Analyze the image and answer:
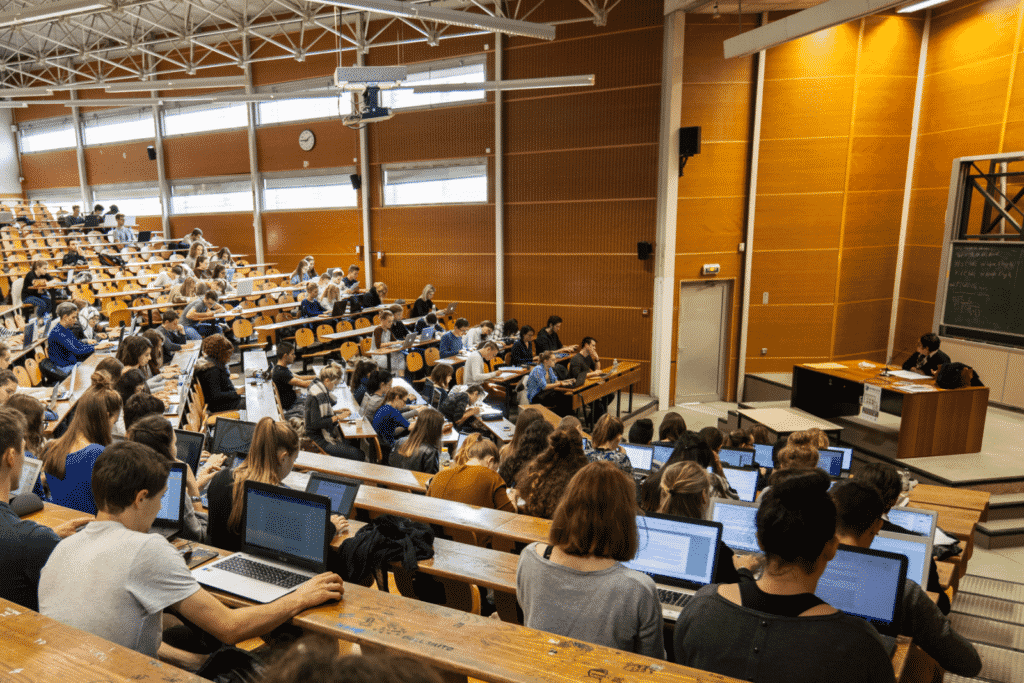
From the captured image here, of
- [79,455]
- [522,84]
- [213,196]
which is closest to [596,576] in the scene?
[79,455]

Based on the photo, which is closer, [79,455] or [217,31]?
[79,455]

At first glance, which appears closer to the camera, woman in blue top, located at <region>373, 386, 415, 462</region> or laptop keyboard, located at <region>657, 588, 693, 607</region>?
laptop keyboard, located at <region>657, 588, 693, 607</region>

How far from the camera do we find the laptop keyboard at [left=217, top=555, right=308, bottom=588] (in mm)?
2254

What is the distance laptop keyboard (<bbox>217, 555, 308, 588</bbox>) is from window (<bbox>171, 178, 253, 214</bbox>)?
1513 cm

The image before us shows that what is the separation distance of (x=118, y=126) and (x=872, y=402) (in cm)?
2015

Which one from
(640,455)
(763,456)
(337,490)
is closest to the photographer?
(337,490)

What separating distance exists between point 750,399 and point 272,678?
35.1ft

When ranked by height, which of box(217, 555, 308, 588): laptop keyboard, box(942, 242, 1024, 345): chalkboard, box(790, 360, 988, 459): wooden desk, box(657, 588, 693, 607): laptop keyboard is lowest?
box(790, 360, 988, 459): wooden desk

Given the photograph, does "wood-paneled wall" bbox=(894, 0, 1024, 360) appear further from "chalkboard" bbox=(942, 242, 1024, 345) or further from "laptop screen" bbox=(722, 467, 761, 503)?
"laptop screen" bbox=(722, 467, 761, 503)

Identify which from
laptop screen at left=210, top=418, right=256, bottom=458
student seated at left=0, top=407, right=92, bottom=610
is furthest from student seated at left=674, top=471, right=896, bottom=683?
laptop screen at left=210, top=418, right=256, bottom=458

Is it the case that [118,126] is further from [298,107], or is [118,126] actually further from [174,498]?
[174,498]

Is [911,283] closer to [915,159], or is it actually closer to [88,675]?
[915,159]

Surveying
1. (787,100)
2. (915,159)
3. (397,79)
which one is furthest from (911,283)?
Answer: (397,79)

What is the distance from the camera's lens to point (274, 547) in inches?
93.9
